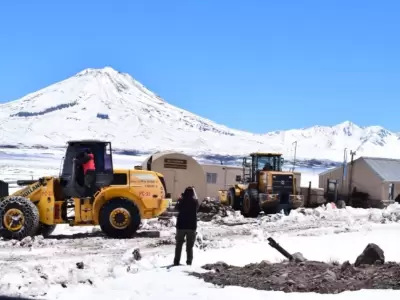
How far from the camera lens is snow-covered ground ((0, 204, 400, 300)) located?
921 cm

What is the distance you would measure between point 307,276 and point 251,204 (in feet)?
50.0

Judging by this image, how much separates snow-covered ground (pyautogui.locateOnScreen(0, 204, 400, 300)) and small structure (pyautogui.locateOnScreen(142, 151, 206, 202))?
278 inches

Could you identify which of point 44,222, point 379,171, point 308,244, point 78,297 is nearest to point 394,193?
point 379,171

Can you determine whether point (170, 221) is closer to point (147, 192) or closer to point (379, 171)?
point (147, 192)

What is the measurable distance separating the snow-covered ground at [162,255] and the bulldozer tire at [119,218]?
15.7 inches

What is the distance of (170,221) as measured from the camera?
66.1 feet

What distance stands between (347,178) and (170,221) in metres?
18.5

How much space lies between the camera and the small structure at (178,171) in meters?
29.2

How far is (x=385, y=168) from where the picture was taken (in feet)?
117

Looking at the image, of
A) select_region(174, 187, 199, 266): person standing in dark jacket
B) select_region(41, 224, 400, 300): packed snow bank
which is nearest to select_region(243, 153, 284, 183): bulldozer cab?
select_region(41, 224, 400, 300): packed snow bank

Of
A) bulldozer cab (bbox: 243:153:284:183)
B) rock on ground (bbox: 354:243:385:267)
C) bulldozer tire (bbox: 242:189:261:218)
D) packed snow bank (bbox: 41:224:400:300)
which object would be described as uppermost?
bulldozer cab (bbox: 243:153:284:183)

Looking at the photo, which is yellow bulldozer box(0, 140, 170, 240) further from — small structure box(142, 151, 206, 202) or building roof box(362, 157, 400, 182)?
building roof box(362, 157, 400, 182)

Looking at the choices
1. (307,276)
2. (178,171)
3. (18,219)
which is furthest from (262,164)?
(307,276)

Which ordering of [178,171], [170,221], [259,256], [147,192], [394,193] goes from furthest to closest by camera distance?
1. [394,193]
2. [178,171]
3. [170,221]
4. [147,192]
5. [259,256]
